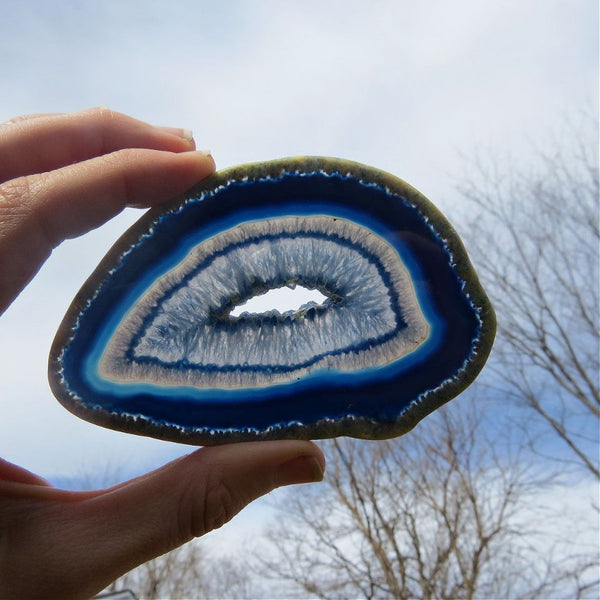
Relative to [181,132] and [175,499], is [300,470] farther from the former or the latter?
[181,132]

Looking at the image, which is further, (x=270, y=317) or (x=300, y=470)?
(x=270, y=317)

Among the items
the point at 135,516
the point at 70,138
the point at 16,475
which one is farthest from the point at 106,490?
the point at 70,138

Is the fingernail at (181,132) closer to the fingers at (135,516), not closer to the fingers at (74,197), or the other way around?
the fingers at (74,197)

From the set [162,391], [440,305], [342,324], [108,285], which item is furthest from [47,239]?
[440,305]

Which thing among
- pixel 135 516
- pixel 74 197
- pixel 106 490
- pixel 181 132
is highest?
pixel 181 132

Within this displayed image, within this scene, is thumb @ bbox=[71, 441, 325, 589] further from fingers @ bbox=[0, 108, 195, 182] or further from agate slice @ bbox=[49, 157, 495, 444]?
fingers @ bbox=[0, 108, 195, 182]

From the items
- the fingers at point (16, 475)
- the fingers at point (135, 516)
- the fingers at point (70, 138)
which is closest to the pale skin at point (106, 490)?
the fingers at point (135, 516)
